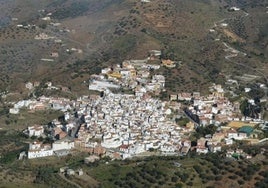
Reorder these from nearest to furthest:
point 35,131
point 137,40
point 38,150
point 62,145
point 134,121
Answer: point 38,150
point 62,145
point 35,131
point 134,121
point 137,40

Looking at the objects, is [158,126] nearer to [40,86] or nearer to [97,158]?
[97,158]

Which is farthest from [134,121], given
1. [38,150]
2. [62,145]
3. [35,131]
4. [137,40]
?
[137,40]

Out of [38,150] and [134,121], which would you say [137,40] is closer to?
[134,121]

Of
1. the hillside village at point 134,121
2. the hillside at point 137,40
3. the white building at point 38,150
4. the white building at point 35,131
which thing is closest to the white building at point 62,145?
the hillside village at point 134,121

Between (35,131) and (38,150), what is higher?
(38,150)

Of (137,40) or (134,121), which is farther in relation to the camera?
(137,40)

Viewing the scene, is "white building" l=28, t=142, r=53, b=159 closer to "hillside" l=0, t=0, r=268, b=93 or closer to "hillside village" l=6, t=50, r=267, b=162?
"hillside village" l=6, t=50, r=267, b=162

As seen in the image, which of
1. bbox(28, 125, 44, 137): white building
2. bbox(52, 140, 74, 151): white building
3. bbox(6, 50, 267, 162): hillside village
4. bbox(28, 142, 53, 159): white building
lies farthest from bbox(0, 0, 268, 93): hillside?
bbox(28, 142, 53, 159): white building

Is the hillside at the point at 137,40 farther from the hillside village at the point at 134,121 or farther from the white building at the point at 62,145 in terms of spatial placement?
the white building at the point at 62,145

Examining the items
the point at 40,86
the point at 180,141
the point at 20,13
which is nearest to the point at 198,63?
the point at 40,86
